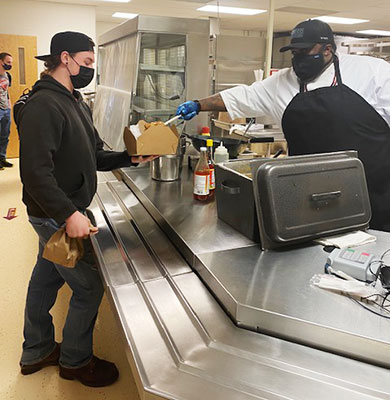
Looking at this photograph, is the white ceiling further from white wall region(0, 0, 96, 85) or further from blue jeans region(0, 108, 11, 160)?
blue jeans region(0, 108, 11, 160)

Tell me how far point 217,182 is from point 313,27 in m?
0.83

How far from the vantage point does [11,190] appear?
Result: 4965mm

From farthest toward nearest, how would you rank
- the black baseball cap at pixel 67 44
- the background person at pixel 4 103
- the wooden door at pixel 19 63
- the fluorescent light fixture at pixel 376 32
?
the fluorescent light fixture at pixel 376 32
the wooden door at pixel 19 63
the background person at pixel 4 103
the black baseball cap at pixel 67 44

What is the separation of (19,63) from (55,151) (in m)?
6.20

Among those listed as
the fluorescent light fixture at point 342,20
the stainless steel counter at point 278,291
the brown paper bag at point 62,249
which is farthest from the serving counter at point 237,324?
the fluorescent light fixture at point 342,20

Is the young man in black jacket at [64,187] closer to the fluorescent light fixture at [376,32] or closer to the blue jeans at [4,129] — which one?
the blue jeans at [4,129]

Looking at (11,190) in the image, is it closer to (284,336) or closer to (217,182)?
(217,182)

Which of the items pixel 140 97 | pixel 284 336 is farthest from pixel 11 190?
pixel 284 336

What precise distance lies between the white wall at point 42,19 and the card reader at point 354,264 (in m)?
6.66

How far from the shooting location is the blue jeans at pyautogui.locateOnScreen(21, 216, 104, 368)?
1677mm

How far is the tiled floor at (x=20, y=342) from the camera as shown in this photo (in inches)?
72.5

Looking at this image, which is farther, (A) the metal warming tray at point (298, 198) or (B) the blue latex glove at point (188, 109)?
(B) the blue latex glove at point (188, 109)

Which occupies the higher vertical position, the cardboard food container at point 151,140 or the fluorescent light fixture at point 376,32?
the fluorescent light fixture at point 376,32

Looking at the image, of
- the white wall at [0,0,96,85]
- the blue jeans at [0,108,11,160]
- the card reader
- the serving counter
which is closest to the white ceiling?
the white wall at [0,0,96,85]
